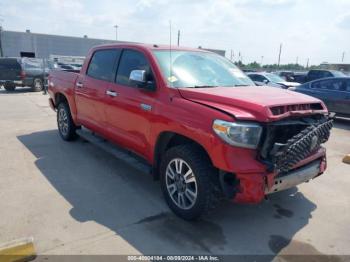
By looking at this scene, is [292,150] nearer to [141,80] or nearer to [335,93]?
[141,80]

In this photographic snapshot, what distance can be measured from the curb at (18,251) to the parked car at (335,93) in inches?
392

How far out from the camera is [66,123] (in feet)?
22.2

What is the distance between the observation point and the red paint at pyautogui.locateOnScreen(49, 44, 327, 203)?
3.14 metres

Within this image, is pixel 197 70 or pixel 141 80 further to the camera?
pixel 197 70

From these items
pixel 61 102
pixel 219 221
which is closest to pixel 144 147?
pixel 219 221

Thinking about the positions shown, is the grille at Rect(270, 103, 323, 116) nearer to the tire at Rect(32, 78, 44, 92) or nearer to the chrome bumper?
the chrome bumper

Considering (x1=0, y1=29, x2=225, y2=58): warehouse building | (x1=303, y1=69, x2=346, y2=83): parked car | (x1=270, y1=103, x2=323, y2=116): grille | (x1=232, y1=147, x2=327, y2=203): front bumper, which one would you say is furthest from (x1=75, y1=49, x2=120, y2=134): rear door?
(x1=0, y1=29, x2=225, y2=58): warehouse building

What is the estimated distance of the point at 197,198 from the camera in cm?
345

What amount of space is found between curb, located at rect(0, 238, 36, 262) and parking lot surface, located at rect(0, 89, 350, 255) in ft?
0.40

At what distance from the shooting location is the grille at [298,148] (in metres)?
3.18

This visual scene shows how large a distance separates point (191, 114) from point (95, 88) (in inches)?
95.9

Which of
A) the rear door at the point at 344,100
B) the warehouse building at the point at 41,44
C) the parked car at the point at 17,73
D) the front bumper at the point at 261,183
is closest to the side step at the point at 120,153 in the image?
the front bumper at the point at 261,183

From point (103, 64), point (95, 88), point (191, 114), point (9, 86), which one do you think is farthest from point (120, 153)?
point (9, 86)

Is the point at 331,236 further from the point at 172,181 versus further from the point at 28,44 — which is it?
the point at 28,44
